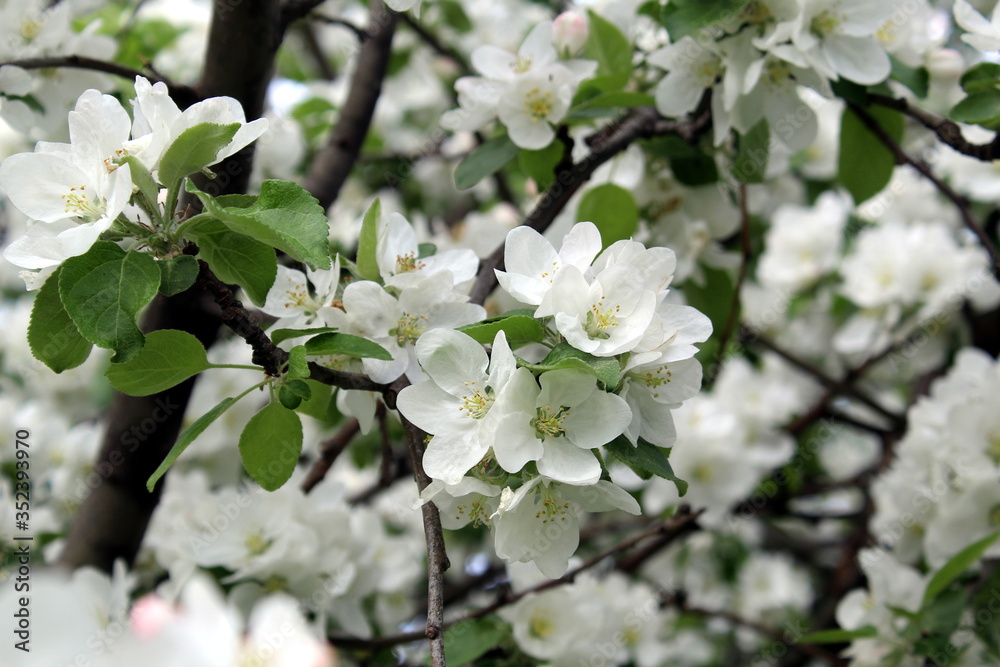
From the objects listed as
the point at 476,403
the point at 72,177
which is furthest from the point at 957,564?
the point at 72,177

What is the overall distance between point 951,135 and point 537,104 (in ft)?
2.21

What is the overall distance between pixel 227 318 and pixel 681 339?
49 centimetres

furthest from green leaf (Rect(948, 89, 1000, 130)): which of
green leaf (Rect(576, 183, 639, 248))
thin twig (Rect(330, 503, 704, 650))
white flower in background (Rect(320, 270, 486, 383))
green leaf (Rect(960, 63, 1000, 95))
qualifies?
white flower in background (Rect(320, 270, 486, 383))

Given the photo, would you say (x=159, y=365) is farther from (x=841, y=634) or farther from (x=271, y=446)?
(x=841, y=634)

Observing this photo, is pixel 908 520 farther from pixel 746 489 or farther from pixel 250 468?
pixel 250 468

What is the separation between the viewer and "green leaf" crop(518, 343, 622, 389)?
0.79 meters

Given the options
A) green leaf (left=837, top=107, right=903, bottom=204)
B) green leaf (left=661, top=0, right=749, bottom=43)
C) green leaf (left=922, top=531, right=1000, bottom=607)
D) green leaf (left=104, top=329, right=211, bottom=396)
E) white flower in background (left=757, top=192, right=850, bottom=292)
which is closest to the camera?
green leaf (left=104, top=329, right=211, bottom=396)

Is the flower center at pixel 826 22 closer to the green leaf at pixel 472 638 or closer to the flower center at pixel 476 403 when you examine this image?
the flower center at pixel 476 403

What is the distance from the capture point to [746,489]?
7.88ft

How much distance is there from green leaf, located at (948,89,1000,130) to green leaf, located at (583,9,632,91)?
55 centimetres


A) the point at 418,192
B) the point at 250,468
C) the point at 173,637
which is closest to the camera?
the point at 173,637

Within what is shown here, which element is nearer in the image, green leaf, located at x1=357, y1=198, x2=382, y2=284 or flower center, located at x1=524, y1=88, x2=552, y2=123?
green leaf, located at x1=357, y1=198, x2=382, y2=284

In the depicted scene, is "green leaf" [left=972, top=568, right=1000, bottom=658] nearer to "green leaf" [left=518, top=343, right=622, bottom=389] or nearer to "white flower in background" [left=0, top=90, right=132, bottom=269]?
"green leaf" [left=518, top=343, right=622, bottom=389]

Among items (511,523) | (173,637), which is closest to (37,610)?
(173,637)
